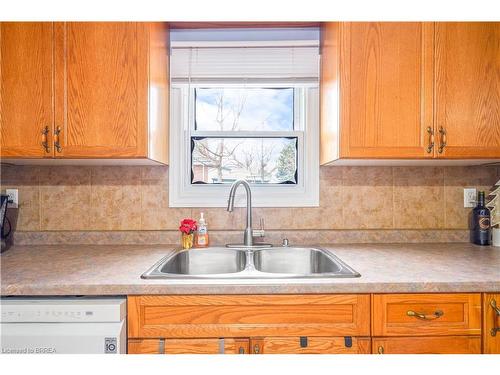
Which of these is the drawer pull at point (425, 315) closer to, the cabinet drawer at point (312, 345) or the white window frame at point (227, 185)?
the cabinet drawer at point (312, 345)

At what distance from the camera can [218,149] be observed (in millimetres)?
1953

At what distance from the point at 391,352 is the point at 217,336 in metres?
0.61

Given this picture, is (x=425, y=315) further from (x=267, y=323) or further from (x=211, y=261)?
(x=211, y=261)

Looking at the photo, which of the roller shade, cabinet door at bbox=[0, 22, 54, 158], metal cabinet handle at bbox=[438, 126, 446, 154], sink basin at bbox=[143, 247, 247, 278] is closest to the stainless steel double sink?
sink basin at bbox=[143, 247, 247, 278]

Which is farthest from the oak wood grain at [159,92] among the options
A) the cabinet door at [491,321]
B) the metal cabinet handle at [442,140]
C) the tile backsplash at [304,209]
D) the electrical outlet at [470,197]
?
the electrical outlet at [470,197]

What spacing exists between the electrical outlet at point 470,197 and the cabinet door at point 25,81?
217 cm

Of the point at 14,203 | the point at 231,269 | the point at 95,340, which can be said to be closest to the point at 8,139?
the point at 14,203

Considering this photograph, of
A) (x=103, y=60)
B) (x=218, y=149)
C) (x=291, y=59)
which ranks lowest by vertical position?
(x=218, y=149)

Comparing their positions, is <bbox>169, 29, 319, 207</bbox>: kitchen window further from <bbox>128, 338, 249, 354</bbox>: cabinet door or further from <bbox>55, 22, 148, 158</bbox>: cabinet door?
<bbox>128, 338, 249, 354</bbox>: cabinet door

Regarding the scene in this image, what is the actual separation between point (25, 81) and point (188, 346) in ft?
4.40

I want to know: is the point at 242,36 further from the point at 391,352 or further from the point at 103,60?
the point at 391,352

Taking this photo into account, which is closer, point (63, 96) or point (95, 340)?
point (95, 340)

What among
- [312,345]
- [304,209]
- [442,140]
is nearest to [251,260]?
[304,209]

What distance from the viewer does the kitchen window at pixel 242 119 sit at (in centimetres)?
188
